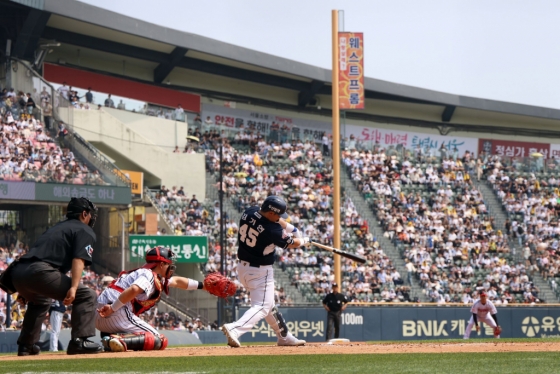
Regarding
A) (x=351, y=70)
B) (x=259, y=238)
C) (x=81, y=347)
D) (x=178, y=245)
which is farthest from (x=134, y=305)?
(x=351, y=70)

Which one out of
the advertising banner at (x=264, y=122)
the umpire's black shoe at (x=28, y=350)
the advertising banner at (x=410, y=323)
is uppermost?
the advertising banner at (x=264, y=122)

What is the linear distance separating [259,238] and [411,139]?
35.3m

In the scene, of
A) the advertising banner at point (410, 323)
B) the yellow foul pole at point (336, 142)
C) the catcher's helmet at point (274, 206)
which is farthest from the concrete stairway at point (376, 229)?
the catcher's helmet at point (274, 206)

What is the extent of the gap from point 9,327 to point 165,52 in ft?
64.6

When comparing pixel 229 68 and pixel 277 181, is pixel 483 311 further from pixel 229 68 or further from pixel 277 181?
pixel 229 68

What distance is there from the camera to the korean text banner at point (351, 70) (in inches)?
1129

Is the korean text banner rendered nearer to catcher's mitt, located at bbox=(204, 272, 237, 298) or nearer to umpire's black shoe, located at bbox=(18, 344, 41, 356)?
catcher's mitt, located at bbox=(204, 272, 237, 298)

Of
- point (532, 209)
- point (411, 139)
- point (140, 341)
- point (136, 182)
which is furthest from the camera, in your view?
point (411, 139)

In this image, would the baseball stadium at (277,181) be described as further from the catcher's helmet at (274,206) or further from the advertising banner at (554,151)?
the catcher's helmet at (274,206)

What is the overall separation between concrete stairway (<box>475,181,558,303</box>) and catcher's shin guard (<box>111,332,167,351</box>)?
Answer: 2461cm

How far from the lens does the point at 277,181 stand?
34875 millimetres

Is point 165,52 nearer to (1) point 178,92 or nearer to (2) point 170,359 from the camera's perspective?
(1) point 178,92

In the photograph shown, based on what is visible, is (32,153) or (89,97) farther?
(89,97)

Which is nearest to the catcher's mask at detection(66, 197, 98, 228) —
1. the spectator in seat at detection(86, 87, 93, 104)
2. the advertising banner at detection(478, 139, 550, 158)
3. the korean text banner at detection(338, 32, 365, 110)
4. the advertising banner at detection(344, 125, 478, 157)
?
the korean text banner at detection(338, 32, 365, 110)
